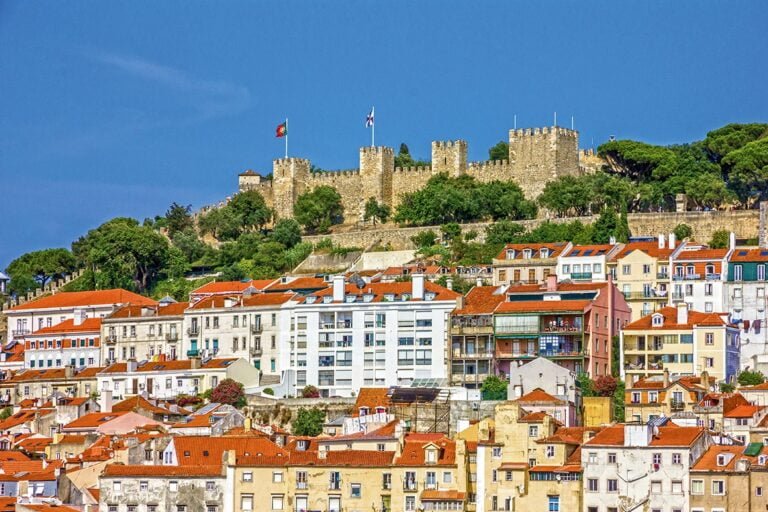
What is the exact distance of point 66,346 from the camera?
89562mm

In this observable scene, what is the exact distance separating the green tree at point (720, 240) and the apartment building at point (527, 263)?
7.45 m

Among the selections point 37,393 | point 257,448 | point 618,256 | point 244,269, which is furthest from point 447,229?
point 257,448

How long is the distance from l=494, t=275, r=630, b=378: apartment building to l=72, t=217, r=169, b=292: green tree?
3024 cm

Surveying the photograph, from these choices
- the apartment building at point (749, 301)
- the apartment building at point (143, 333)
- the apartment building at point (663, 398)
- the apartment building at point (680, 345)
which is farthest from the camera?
the apartment building at point (143, 333)

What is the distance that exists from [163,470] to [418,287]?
1849 cm

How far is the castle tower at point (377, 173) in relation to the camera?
368 ft

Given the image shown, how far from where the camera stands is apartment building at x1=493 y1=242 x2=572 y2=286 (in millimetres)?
85312

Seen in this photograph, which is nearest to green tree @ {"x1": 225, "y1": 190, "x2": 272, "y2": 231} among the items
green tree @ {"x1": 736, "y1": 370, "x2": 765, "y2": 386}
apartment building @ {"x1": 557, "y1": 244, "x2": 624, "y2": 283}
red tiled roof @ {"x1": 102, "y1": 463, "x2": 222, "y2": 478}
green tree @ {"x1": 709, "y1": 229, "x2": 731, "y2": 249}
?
green tree @ {"x1": 709, "y1": 229, "x2": 731, "y2": 249}

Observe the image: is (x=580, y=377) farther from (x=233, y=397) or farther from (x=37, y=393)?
(x=37, y=393)

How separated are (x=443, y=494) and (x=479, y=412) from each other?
33.1 feet

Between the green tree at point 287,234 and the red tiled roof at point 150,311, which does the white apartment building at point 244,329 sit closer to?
the red tiled roof at point 150,311

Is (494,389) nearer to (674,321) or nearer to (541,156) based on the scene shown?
(674,321)

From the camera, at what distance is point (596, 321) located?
76.5 metres

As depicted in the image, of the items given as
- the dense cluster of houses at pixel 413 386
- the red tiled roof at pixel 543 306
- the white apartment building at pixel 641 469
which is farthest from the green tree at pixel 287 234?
the white apartment building at pixel 641 469
